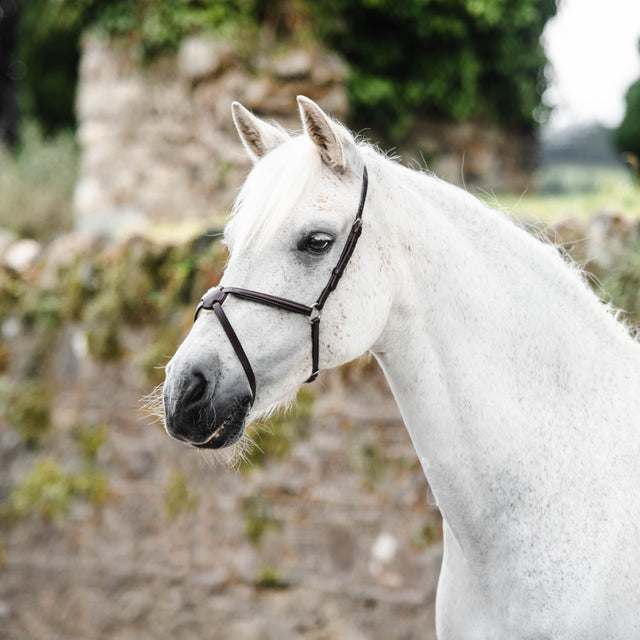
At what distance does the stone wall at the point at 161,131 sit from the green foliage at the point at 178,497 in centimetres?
383

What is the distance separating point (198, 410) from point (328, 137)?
2.77ft

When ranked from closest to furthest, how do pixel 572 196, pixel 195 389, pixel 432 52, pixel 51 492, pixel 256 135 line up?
pixel 195 389 < pixel 256 135 < pixel 51 492 < pixel 432 52 < pixel 572 196

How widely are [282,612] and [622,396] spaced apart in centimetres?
320

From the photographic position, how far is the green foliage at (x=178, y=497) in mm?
4793

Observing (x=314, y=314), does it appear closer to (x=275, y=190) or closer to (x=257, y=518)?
(x=275, y=190)

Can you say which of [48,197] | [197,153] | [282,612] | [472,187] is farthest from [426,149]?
[282,612]

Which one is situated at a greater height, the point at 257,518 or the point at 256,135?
the point at 256,135

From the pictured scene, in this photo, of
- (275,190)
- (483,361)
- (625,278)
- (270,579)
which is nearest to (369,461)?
(270,579)

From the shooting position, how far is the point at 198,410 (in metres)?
1.81

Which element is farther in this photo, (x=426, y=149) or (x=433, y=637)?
(x=426, y=149)

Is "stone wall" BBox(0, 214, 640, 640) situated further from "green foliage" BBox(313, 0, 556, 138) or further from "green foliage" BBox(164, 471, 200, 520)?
"green foliage" BBox(313, 0, 556, 138)

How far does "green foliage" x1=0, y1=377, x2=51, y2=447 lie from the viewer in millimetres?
5344

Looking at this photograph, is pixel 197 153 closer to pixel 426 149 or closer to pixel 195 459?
pixel 426 149

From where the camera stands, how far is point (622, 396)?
2070 mm
